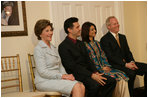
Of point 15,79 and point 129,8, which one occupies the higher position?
point 129,8

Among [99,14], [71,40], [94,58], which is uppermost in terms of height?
[99,14]

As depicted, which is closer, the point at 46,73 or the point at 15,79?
the point at 46,73

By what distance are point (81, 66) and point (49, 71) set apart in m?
0.54

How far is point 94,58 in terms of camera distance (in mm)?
3223

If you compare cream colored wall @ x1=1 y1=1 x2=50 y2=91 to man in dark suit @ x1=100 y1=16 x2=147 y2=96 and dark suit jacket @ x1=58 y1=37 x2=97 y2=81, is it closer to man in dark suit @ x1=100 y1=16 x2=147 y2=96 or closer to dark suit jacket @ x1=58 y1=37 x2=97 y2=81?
dark suit jacket @ x1=58 y1=37 x2=97 y2=81

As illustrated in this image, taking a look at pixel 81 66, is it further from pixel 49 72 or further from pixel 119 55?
pixel 119 55

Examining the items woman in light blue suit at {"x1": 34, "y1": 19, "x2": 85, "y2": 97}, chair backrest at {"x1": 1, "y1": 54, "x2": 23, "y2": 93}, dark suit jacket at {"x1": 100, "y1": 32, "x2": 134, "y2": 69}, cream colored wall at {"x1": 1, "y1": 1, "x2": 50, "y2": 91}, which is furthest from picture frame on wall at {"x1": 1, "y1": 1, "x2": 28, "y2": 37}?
dark suit jacket at {"x1": 100, "y1": 32, "x2": 134, "y2": 69}

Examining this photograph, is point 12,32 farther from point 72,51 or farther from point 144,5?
point 144,5

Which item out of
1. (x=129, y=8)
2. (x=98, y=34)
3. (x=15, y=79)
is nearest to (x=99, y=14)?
(x=98, y=34)

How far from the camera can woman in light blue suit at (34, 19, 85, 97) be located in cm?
249

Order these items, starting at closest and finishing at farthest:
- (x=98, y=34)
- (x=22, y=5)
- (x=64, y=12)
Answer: (x=22, y=5)
(x=64, y=12)
(x=98, y=34)

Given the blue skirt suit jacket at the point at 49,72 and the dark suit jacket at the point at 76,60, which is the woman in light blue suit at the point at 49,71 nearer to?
the blue skirt suit jacket at the point at 49,72

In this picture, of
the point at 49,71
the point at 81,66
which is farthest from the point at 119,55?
the point at 49,71

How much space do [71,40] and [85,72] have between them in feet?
1.67
